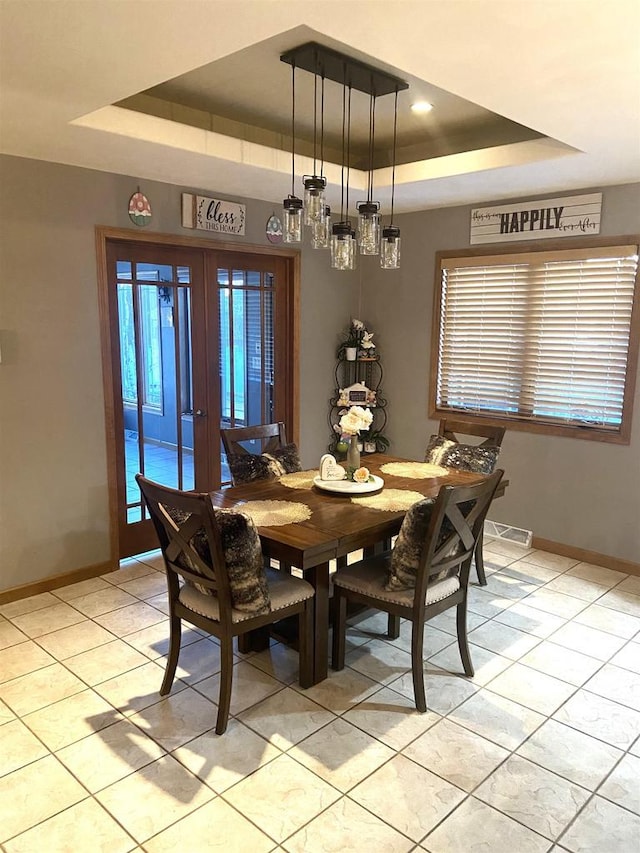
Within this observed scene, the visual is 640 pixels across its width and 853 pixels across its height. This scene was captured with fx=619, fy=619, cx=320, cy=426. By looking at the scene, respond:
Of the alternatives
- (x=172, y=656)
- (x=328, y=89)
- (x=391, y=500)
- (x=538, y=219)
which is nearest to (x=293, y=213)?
(x=328, y=89)

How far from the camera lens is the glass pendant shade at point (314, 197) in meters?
2.86

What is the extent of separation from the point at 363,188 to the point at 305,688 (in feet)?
10.7

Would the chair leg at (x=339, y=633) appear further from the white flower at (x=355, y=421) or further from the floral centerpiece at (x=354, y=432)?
the white flower at (x=355, y=421)

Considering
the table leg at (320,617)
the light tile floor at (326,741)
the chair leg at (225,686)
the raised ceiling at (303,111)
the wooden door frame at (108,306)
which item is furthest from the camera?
the wooden door frame at (108,306)

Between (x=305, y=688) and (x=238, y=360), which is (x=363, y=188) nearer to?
(x=238, y=360)

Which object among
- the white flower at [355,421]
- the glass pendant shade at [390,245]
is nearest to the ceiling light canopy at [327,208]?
the glass pendant shade at [390,245]

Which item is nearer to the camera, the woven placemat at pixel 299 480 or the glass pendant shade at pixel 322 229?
the glass pendant shade at pixel 322 229

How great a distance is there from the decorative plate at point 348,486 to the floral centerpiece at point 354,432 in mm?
43

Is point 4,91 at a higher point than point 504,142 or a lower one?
lower

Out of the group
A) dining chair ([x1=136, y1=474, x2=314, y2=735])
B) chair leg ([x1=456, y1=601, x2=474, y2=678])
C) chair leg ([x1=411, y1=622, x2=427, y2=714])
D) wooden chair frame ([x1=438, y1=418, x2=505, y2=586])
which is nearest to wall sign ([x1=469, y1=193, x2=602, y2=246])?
wooden chair frame ([x1=438, y1=418, x2=505, y2=586])

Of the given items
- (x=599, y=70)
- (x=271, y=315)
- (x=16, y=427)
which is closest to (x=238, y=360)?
(x=271, y=315)

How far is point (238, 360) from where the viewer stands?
4832mm

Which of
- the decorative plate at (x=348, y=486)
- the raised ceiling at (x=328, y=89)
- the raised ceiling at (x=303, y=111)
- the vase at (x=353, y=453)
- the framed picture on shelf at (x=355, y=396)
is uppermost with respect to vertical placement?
the raised ceiling at (x=303, y=111)

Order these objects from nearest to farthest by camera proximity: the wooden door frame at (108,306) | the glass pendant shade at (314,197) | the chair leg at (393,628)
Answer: the glass pendant shade at (314,197) < the chair leg at (393,628) < the wooden door frame at (108,306)
